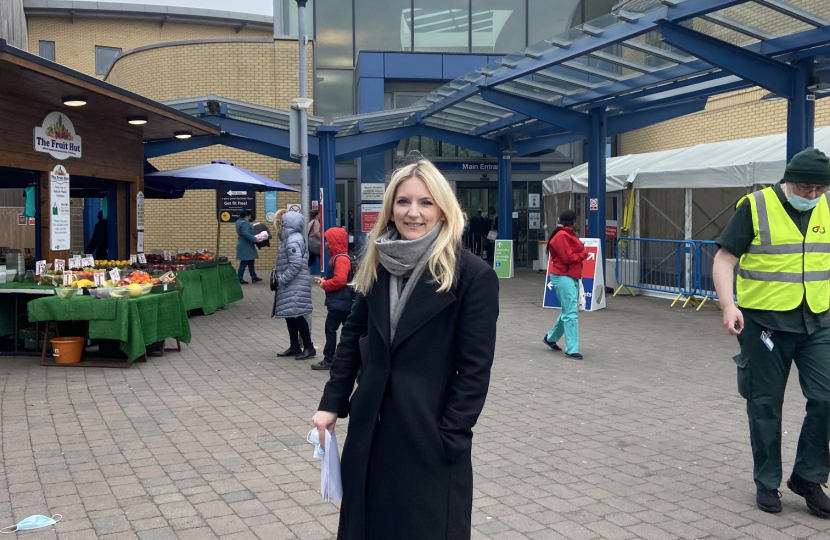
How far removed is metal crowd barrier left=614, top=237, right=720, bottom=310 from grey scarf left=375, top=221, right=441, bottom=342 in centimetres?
1173

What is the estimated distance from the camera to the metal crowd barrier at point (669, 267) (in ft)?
46.4

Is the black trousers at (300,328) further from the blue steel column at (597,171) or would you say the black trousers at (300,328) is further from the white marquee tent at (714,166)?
the white marquee tent at (714,166)

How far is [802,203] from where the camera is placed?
174 inches

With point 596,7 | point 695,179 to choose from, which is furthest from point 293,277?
point 596,7

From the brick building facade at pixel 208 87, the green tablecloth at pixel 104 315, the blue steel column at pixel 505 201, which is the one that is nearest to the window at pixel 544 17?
the blue steel column at pixel 505 201

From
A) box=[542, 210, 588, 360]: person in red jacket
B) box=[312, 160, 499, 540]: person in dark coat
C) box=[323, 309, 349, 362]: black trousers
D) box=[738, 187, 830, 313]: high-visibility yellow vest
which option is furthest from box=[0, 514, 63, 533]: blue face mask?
box=[542, 210, 588, 360]: person in red jacket

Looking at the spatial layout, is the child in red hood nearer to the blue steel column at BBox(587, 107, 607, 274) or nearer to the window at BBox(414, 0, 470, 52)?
the blue steel column at BBox(587, 107, 607, 274)

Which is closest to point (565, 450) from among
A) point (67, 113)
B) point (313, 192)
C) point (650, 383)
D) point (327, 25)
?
point (650, 383)

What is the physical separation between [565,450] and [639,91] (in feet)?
31.6

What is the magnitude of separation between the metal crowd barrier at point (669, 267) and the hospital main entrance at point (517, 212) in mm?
7491

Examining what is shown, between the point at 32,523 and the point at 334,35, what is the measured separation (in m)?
21.5

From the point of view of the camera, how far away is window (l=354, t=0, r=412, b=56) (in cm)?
2394

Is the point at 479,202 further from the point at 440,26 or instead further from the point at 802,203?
the point at 802,203

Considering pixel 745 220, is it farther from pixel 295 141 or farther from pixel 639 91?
pixel 639 91
